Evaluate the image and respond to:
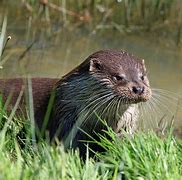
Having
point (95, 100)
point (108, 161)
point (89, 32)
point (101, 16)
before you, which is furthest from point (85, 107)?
point (101, 16)

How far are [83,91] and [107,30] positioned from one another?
390 cm

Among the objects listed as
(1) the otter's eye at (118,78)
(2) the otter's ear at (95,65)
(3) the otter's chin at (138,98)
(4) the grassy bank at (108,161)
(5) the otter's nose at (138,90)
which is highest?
(2) the otter's ear at (95,65)

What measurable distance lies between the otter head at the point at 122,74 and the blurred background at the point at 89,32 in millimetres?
2544

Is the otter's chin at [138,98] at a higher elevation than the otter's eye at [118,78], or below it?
below

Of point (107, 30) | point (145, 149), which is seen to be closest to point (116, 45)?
point (107, 30)

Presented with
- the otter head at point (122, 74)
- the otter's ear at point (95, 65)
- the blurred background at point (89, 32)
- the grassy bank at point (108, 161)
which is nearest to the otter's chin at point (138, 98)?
the otter head at point (122, 74)

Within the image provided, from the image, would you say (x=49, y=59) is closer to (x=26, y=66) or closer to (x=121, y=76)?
(x=26, y=66)

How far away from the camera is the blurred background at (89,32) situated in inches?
309

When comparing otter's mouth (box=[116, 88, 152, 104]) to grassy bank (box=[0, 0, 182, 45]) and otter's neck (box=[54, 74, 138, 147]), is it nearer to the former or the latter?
otter's neck (box=[54, 74, 138, 147])

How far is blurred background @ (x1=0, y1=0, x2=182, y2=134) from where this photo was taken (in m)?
7.84

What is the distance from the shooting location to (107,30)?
8.81 metres

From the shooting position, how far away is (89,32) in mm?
8766

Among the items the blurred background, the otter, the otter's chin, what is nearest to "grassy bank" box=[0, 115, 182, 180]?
the otter's chin

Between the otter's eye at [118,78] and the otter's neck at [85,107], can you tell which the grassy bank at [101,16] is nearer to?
the otter's neck at [85,107]
